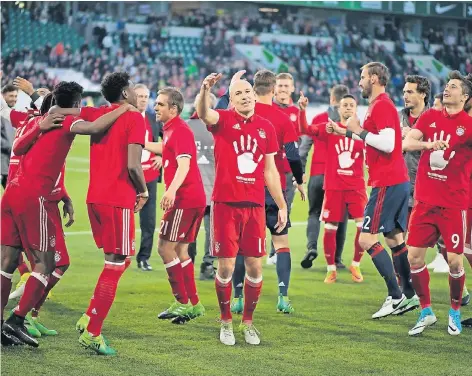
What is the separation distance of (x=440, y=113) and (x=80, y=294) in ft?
12.7

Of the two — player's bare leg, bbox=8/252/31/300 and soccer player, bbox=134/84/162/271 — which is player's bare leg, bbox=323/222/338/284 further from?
player's bare leg, bbox=8/252/31/300

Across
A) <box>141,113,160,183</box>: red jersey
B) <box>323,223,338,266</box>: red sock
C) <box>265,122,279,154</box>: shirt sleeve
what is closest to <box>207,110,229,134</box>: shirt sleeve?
<box>265,122,279,154</box>: shirt sleeve

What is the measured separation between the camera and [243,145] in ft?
22.4

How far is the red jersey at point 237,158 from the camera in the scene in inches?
267

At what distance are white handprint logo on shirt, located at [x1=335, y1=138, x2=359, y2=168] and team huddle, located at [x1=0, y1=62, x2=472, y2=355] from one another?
1.13 m

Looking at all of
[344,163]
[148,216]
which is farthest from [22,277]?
[344,163]

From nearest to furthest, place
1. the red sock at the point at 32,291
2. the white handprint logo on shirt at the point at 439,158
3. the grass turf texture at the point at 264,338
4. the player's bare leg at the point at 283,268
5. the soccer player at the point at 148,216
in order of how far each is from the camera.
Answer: the grass turf texture at the point at 264,338 → the red sock at the point at 32,291 → the white handprint logo on shirt at the point at 439,158 → the player's bare leg at the point at 283,268 → the soccer player at the point at 148,216

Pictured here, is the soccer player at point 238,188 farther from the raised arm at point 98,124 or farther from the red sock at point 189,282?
the red sock at point 189,282

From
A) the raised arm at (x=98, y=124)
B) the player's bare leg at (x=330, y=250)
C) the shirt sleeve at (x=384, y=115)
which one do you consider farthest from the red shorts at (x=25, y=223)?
the player's bare leg at (x=330, y=250)

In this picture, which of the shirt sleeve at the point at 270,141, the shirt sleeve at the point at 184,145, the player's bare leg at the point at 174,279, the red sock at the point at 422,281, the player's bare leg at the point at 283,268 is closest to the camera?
the shirt sleeve at the point at 270,141

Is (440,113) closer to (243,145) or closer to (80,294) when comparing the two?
(243,145)

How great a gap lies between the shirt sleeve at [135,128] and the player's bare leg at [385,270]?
2.60 metres

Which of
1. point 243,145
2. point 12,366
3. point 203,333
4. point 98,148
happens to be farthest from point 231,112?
point 12,366

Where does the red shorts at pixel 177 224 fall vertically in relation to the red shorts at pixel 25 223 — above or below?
below
